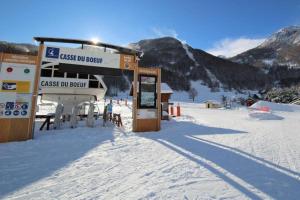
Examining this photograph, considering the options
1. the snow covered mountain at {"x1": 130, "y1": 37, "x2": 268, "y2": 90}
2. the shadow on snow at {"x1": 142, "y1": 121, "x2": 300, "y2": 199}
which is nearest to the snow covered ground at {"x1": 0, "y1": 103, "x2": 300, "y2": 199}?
the shadow on snow at {"x1": 142, "y1": 121, "x2": 300, "y2": 199}

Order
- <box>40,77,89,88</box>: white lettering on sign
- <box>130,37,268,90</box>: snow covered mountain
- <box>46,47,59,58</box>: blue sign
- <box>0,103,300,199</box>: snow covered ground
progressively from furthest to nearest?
<box>130,37,268,90</box>: snow covered mountain → <box>40,77,89,88</box>: white lettering on sign → <box>46,47,59,58</box>: blue sign → <box>0,103,300,199</box>: snow covered ground

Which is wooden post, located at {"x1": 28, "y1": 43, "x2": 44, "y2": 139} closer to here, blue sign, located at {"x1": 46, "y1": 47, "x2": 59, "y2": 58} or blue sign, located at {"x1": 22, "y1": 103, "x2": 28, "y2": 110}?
blue sign, located at {"x1": 22, "y1": 103, "x2": 28, "y2": 110}

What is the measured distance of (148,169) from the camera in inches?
200

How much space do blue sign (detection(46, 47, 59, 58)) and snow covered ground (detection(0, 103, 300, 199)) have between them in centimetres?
338

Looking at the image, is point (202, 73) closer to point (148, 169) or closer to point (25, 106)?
point (25, 106)

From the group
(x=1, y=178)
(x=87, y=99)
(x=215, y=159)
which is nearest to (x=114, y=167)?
(x=1, y=178)

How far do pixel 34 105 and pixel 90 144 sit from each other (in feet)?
9.45

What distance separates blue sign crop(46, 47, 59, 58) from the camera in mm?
9281

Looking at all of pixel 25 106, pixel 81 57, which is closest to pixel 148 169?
pixel 25 106

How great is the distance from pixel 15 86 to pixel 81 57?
9.37 feet

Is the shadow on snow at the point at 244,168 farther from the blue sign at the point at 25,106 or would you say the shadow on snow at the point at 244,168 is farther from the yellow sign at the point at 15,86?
the yellow sign at the point at 15,86

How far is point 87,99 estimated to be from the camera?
14250 mm

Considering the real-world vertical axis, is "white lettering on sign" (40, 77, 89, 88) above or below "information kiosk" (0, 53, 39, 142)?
above

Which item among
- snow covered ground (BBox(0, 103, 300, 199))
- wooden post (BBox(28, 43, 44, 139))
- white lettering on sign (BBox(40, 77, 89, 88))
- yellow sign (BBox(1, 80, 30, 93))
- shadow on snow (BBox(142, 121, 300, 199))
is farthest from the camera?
white lettering on sign (BBox(40, 77, 89, 88))
